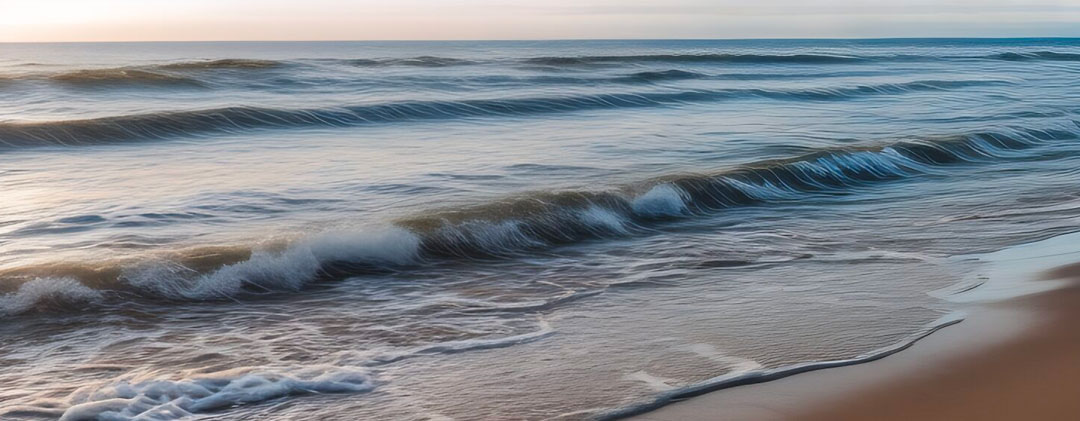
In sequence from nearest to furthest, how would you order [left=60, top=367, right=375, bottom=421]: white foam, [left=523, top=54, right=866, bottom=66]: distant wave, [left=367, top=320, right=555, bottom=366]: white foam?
[left=60, top=367, right=375, bottom=421]: white foam < [left=367, top=320, right=555, bottom=366]: white foam < [left=523, top=54, right=866, bottom=66]: distant wave

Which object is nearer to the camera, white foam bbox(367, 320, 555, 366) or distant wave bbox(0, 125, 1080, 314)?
white foam bbox(367, 320, 555, 366)

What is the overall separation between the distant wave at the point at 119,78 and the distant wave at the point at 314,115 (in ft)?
22.1

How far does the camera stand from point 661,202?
8.73 m

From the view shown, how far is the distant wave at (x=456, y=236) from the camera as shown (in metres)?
5.67

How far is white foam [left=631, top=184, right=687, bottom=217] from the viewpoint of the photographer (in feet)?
27.9

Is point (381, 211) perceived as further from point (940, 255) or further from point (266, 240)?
point (940, 255)

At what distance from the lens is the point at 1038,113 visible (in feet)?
59.2

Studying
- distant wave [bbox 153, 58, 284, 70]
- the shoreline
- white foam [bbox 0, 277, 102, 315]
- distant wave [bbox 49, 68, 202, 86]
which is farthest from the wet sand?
distant wave [bbox 153, 58, 284, 70]

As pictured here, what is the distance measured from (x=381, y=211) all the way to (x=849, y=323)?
163 inches

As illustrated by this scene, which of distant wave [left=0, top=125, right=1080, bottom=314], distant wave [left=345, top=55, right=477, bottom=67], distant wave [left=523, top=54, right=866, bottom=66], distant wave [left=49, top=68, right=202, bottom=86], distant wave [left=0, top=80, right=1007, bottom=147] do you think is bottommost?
distant wave [left=0, top=125, right=1080, bottom=314]

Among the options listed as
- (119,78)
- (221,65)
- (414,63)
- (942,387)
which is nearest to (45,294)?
(942,387)

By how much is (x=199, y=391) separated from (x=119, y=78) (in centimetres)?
2021

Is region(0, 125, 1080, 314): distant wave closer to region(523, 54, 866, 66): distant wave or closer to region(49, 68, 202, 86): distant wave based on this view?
region(49, 68, 202, 86): distant wave

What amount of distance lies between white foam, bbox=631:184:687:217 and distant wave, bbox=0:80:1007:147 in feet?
27.2
